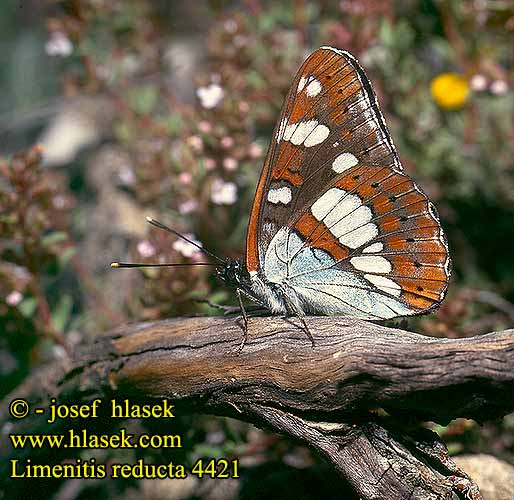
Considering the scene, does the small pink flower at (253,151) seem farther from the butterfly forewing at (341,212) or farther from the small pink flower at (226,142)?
the butterfly forewing at (341,212)

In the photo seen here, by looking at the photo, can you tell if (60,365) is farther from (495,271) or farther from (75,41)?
(495,271)

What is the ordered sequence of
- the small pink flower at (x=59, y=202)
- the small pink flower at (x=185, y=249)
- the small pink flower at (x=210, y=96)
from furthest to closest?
the small pink flower at (x=59, y=202), the small pink flower at (x=210, y=96), the small pink flower at (x=185, y=249)

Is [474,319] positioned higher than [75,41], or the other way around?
[75,41]

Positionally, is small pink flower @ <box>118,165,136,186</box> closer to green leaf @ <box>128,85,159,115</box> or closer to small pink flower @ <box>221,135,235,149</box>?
green leaf @ <box>128,85,159,115</box>

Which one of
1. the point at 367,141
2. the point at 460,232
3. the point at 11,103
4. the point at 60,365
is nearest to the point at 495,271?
the point at 460,232

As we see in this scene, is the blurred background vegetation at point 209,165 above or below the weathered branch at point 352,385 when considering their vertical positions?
above

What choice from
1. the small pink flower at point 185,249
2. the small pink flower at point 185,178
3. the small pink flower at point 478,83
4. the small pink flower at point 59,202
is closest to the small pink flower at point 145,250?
the small pink flower at point 185,249

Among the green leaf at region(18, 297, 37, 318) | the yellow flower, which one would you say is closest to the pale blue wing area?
the green leaf at region(18, 297, 37, 318)
